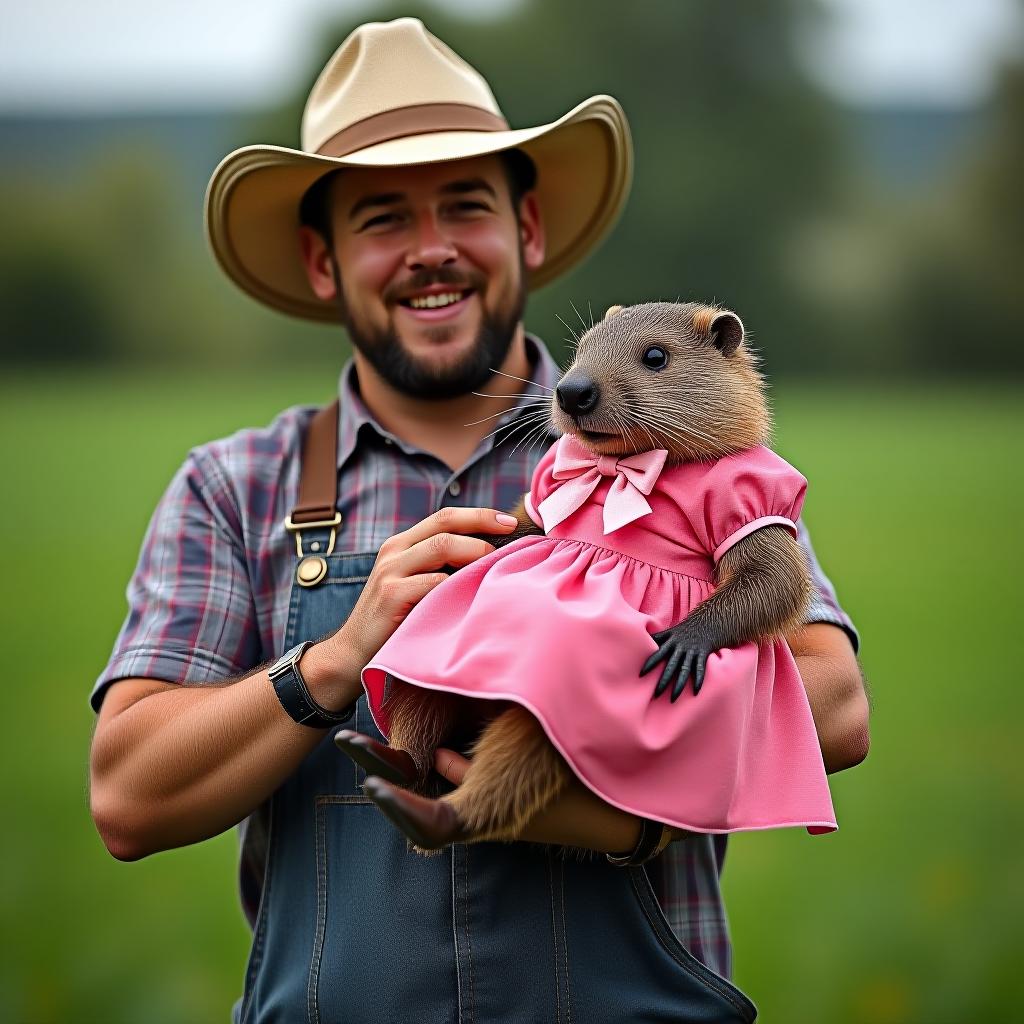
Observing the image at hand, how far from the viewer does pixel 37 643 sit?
13.2 m

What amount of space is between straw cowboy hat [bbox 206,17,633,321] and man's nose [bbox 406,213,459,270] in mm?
192

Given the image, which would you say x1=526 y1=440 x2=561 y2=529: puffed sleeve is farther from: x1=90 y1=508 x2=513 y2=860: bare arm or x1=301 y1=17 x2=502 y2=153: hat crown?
x1=301 y1=17 x2=502 y2=153: hat crown

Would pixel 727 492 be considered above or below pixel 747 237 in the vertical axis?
above

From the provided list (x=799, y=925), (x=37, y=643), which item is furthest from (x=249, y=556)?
(x=37, y=643)

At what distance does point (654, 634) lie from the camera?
255 centimetres

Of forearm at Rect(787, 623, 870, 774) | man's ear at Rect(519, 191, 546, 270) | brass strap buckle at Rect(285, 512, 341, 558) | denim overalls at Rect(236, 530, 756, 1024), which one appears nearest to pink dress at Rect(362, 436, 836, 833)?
forearm at Rect(787, 623, 870, 774)

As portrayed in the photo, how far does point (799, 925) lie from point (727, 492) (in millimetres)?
5519

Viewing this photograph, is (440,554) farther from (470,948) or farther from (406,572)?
(470,948)

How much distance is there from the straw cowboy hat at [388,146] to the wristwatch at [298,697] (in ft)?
4.65

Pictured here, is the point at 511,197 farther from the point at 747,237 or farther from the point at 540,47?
the point at 540,47

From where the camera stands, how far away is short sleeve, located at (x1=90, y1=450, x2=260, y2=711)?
10.8 ft

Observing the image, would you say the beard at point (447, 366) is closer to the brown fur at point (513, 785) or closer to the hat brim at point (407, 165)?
the hat brim at point (407, 165)

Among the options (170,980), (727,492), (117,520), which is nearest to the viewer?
(727,492)

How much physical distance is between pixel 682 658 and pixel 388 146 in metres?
1.91
